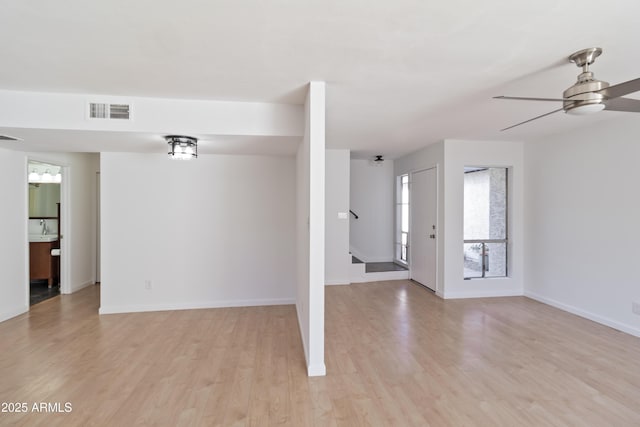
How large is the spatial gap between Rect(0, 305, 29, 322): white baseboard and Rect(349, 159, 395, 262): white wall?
5.38 meters

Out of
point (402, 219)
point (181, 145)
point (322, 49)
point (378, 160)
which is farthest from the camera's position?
point (402, 219)

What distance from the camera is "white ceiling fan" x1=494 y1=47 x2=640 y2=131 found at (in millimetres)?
1774

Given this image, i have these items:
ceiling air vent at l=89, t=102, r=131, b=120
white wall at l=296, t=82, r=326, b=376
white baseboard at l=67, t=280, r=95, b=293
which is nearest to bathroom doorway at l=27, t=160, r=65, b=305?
white baseboard at l=67, t=280, r=95, b=293

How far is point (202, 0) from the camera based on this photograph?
1450mm

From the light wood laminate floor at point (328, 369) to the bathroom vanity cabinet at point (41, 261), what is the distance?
1473mm

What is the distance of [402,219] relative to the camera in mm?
6434

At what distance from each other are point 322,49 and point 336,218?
11.7 ft

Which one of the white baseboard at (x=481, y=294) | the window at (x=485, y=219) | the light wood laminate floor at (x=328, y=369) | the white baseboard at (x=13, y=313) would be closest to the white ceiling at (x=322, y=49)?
the window at (x=485, y=219)

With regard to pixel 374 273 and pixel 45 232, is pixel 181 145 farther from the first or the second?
pixel 45 232

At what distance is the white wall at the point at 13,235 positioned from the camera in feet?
11.6

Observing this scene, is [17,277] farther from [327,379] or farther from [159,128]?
[327,379]

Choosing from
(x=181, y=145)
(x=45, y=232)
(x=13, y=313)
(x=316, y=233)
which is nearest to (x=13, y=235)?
(x=13, y=313)

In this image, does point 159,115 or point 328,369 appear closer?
point 328,369

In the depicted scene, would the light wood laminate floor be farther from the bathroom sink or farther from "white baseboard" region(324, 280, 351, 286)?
the bathroom sink
